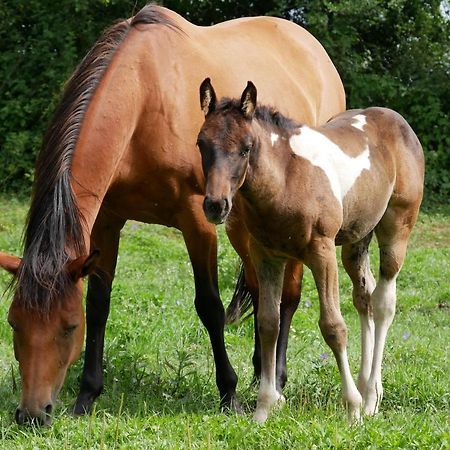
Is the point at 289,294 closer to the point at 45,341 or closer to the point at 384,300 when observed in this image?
the point at 384,300

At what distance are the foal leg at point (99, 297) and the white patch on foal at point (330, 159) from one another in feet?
4.43

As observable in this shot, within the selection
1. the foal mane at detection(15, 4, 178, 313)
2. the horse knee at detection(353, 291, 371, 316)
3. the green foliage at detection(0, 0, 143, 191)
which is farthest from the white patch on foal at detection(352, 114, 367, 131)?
the green foliage at detection(0, 0, 143, 191)

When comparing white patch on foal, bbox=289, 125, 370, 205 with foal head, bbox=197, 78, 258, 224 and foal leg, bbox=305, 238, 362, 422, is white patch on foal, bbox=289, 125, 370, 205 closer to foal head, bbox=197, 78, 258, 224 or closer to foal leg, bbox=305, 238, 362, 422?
foal leg, bbox=305, 238, 362, 422

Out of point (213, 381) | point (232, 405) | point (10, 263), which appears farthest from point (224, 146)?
point (213, 381)

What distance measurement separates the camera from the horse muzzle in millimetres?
3822

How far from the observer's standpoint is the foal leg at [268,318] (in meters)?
4.60

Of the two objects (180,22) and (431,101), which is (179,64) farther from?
(431,101)

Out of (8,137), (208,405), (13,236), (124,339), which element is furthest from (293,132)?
(8,137)

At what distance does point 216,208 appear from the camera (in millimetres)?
3828

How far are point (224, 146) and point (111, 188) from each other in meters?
1.20

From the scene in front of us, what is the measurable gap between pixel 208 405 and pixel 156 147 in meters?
1.40

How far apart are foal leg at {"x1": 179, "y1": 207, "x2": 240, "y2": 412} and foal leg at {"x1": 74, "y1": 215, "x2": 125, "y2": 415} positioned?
49cm

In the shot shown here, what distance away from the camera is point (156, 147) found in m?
5.02

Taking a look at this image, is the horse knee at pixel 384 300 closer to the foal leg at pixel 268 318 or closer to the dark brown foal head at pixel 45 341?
the foal leg at pixel 268 318
